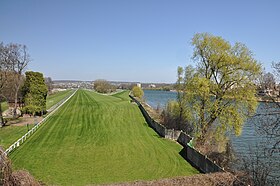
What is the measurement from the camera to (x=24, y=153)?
76.0 feet

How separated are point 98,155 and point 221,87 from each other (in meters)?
12.4

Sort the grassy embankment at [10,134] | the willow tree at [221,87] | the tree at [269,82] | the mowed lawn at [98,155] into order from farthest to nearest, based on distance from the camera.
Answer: the grassy embankment at [10,134] < the willow tree at [221,87] < the mowed lawn at [98,155] < the tree at [269,82]

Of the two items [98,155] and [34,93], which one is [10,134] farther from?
[98,155]

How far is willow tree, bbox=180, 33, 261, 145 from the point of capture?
23078 mm

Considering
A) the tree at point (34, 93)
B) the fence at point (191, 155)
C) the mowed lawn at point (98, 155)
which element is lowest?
the mowed lawn at point (98, 155)

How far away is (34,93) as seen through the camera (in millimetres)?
41969

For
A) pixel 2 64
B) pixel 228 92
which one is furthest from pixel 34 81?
pixel 228 92

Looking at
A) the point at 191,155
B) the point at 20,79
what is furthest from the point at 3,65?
the point at 191,155

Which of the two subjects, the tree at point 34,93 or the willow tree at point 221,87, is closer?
the willow tree at point 221,87

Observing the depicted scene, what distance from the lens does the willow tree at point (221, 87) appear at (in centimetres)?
2308

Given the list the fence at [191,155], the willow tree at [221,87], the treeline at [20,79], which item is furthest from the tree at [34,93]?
the willow tree at [221,87]

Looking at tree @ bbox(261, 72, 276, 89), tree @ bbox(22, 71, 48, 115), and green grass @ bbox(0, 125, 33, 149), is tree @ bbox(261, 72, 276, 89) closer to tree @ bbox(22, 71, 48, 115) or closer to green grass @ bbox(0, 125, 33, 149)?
green grass @ bbox(0, 125, 33, 149)

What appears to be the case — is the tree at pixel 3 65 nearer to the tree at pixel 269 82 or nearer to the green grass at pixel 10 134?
the green grass at pixel 10 134

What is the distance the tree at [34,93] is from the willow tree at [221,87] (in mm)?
26558
